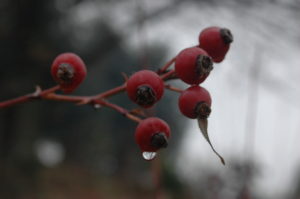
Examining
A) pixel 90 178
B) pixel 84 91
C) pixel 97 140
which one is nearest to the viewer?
pixel 90 178

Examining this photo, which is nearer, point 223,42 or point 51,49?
point 223,42

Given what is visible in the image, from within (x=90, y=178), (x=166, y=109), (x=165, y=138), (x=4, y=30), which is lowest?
(x=165, y=138)

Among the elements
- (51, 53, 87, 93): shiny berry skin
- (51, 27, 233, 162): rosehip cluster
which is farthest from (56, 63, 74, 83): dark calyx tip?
(51, 27, 233, 162): rosehip cluster

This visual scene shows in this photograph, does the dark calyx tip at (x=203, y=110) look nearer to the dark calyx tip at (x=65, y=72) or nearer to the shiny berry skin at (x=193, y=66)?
the shiny berry skin at (x=193, y=66)

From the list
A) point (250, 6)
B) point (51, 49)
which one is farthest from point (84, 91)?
point (250, 6)

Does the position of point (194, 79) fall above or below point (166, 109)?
below

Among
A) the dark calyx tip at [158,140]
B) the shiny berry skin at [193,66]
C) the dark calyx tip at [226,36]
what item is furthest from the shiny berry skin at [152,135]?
the dark calyx tip at [226,36]

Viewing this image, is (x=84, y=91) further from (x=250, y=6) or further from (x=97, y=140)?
(x=250, y=6)

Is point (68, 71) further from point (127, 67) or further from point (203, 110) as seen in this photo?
point (127, 67)

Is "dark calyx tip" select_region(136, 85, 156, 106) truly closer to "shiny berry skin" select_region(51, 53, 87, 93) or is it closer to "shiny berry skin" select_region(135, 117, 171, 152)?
"shiny berry skin" select_region(135, 117, 171, 152)
